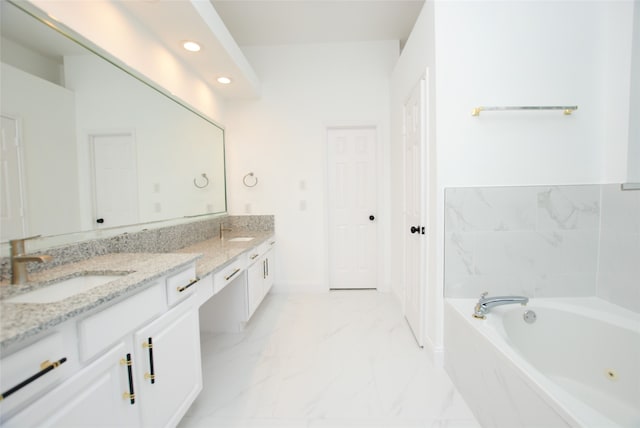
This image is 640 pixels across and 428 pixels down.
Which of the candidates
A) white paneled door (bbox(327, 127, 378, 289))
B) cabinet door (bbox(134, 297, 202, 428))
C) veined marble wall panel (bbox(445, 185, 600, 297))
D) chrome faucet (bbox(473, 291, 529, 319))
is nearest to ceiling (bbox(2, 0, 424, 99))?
white paneled door (bbox(327, 127, 378, 289))

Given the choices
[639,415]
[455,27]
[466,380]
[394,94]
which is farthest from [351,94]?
[639,415]

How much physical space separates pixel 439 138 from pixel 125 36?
2.07 metres

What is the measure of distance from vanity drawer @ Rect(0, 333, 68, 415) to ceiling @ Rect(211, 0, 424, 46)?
285cm

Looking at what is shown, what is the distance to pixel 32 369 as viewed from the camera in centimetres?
67

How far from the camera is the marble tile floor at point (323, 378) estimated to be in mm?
1429

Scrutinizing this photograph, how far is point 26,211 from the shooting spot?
1098mm

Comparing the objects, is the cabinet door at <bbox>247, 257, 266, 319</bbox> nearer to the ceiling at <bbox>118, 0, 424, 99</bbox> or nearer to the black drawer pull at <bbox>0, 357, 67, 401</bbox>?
the black drawer pull at <bbox>0, 357, 67, 401</bbox>

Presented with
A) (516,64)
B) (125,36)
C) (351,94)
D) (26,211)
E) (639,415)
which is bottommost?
(639,415)

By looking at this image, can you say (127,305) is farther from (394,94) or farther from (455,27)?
(394,94)

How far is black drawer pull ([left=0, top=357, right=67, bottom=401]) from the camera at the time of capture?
607mm

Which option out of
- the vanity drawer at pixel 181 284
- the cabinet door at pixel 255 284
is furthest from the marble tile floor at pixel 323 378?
the vanity drawer at pixel 181 284

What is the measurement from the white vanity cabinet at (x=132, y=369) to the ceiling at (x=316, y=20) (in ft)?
8.28

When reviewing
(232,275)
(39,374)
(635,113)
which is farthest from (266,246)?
(635,113)

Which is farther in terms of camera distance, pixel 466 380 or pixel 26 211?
pixel 466 380
